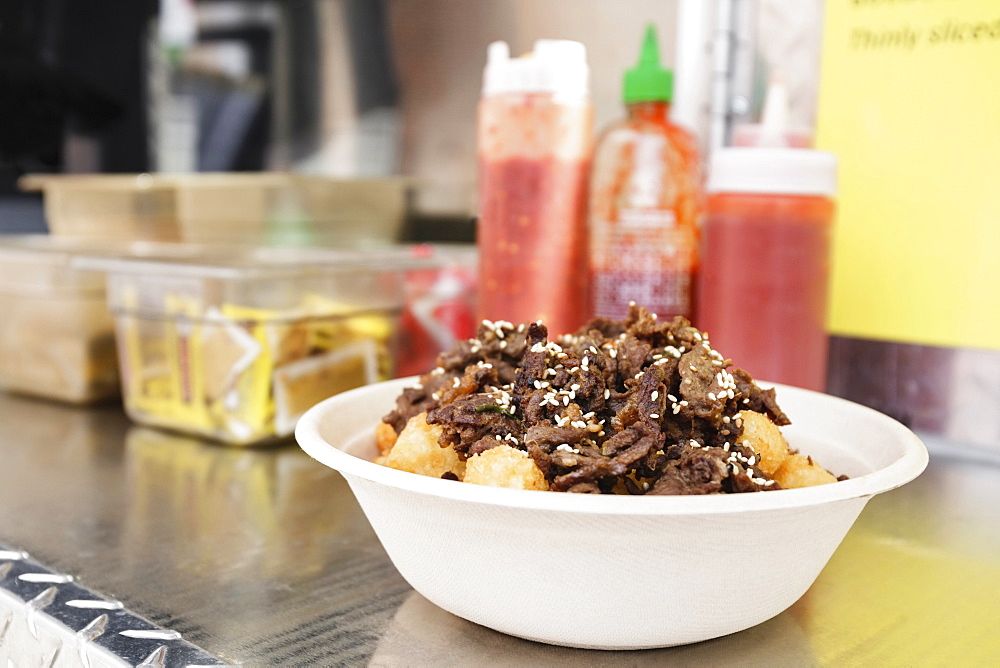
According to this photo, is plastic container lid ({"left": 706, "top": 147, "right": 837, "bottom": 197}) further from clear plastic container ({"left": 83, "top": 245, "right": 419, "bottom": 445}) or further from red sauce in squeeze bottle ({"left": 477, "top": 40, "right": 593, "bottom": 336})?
clear plastic container ({"left": 83, "top": 245, "right": 419, "bottom": 445})

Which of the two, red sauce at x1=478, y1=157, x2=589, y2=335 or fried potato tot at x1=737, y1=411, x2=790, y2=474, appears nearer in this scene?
fried potato tot at x1=737, y1=411, x2=790, y2=474

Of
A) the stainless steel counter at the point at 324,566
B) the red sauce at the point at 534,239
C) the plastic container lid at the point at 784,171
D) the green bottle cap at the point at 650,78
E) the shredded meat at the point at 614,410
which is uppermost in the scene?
the green bottle cap at the point at 650,78

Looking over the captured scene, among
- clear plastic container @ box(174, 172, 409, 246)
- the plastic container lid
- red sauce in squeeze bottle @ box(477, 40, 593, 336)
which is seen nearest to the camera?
the plastic container lid

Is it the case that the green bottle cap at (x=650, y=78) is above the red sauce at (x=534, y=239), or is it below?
above

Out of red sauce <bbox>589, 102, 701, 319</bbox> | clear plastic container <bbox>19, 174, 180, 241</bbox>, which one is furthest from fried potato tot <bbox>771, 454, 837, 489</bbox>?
clear plastic container <bbox>19, 174, 180, 241</bbox>

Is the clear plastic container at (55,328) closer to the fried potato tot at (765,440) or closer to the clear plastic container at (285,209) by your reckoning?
the clear plastic container at (285,209)

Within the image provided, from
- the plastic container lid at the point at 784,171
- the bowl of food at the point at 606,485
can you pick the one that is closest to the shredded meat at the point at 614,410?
the bowl of food at the point at 606,485

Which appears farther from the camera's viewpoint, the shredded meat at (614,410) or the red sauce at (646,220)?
the red sauce at (646,220)

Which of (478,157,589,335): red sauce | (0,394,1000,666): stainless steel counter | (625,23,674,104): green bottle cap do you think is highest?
(625,23,674,104): green bottle cap

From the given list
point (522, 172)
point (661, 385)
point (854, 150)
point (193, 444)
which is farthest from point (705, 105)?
point (193, 444)
